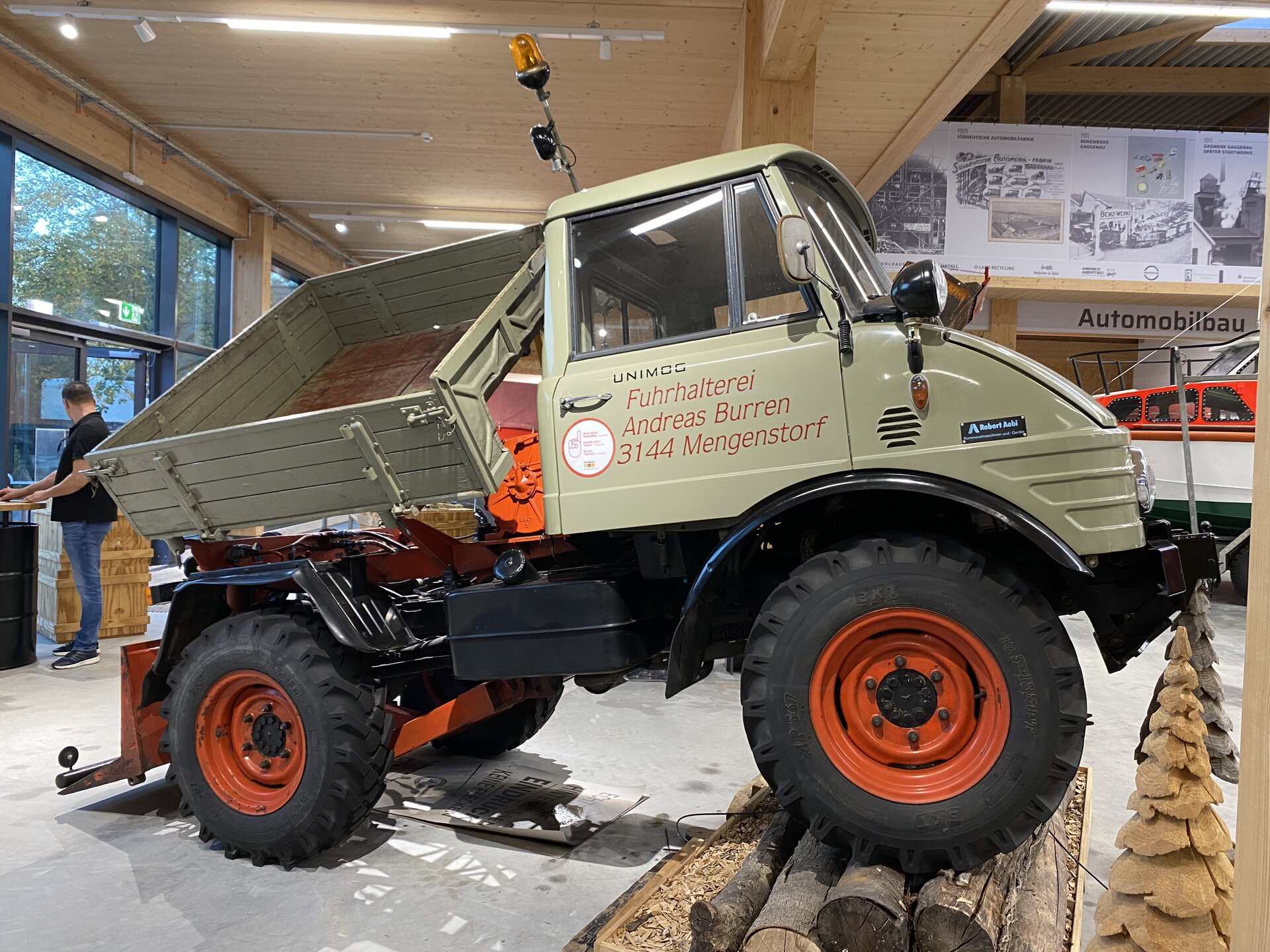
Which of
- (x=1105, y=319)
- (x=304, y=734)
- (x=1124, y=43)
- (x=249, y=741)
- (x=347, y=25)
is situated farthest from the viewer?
(x=1124, y=43)

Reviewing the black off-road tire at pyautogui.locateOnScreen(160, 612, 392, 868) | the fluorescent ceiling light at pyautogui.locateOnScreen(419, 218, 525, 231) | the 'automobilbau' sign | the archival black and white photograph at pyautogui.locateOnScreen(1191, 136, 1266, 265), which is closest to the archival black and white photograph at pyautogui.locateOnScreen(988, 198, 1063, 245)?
the 'automobilbau' sign

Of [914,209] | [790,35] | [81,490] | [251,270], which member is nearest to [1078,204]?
[914,209]

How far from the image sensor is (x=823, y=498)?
286 centimetres

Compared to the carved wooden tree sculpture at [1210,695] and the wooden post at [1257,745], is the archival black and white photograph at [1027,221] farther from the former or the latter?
the wooden post at [1257,745]

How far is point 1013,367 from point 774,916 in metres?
1.66

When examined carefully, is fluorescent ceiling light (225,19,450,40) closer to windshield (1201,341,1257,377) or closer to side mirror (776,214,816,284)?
side mirror (776,214,816,284)

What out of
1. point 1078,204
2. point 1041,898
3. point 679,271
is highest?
point 1078,204

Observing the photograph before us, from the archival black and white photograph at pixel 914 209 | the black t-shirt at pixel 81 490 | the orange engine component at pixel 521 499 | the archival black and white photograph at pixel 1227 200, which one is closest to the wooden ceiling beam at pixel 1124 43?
the archival black and white photograph at pixel 1227 200

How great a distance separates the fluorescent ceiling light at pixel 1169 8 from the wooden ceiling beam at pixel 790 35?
8.30 feet

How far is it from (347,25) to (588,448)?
610 cm

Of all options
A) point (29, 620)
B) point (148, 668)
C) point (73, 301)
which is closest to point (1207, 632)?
point (148, 668)

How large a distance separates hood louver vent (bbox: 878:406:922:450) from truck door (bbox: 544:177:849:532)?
Answer: 12cm

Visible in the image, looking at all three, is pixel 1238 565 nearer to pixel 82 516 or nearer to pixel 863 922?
pixel 863 922

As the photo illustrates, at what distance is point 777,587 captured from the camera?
2672 millimetres
